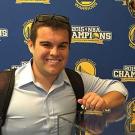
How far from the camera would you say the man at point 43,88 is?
3.40 ft

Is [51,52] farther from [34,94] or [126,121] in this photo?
[126,121]

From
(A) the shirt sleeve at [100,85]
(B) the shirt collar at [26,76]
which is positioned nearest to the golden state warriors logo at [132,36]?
(A) the shirt sleeve at [100,85]

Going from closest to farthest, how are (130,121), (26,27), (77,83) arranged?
1. (130,121)
2. (77,83)
3. (26,27)

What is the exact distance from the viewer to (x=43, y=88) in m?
1.09

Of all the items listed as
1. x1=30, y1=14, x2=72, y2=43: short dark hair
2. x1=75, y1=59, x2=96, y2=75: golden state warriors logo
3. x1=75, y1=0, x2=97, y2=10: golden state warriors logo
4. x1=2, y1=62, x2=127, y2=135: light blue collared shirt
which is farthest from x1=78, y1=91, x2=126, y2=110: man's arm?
x1=75, y1=0, x2=97, y2=10: golden state warriors logo

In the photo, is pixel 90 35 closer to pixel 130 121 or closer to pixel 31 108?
pixel 31 108

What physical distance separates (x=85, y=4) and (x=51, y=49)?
484mm

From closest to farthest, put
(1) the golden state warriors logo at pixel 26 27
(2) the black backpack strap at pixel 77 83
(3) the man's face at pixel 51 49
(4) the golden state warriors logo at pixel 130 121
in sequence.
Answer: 1. (4) the golden state warriors logo at pixel 130 121
2. (3) the man's face at pixel 51 49
3. (2) the black backpack strap at pixel 77 83
4. (1) the golden state warriors logo at pixel 26 27

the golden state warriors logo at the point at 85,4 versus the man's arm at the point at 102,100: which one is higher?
the golden state warriors logo at the point at 85,4

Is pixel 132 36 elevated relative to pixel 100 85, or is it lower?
elevated

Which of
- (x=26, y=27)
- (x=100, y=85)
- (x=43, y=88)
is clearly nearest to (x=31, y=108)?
(x=43, y=88)

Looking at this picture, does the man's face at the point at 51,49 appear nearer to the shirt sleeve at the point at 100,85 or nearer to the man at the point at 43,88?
the man at the point at 43,88

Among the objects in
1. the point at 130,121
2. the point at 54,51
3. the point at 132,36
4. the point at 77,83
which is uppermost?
the point at 132,36

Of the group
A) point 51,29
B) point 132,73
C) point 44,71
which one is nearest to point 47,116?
point 44,71
